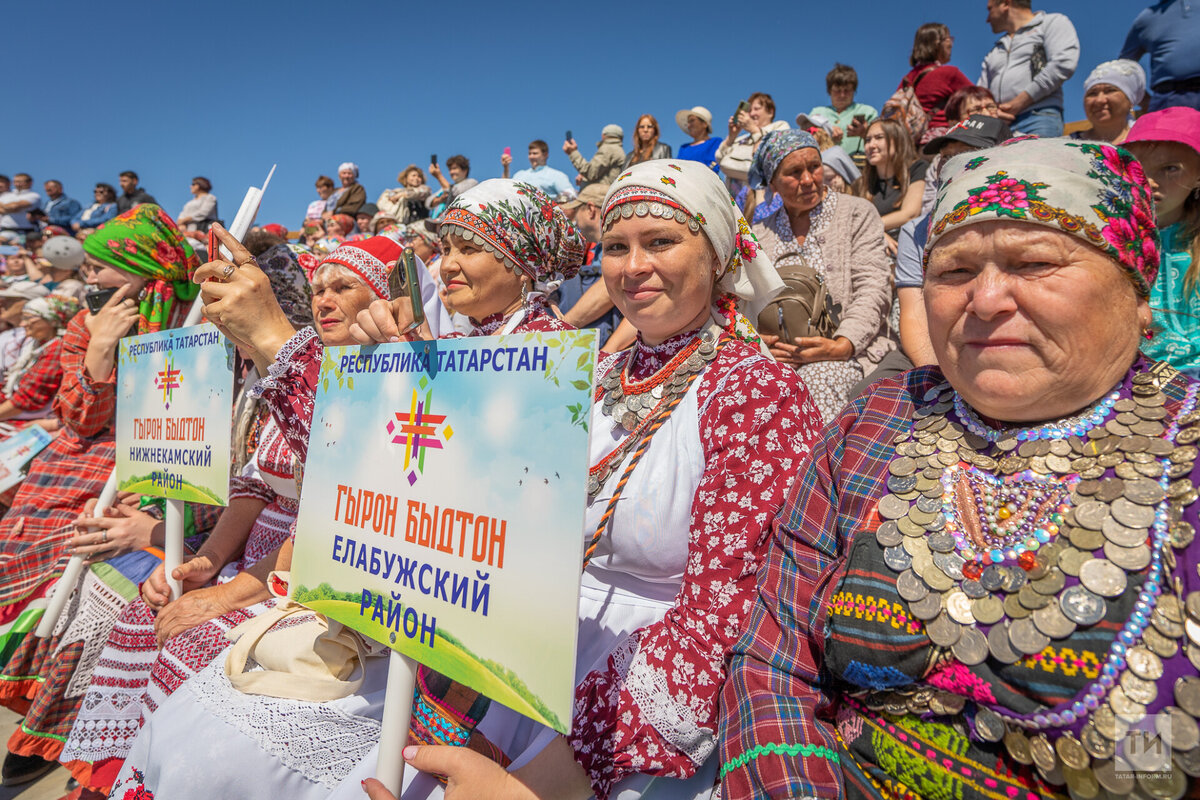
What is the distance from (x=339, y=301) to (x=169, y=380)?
2.55 feet

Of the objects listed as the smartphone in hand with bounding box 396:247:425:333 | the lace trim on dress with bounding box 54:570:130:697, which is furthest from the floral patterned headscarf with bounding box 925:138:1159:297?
the lace trim on dress with bounding box 54:570:130:697

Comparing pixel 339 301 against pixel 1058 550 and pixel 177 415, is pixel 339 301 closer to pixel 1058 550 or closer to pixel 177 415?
pixel 177 415

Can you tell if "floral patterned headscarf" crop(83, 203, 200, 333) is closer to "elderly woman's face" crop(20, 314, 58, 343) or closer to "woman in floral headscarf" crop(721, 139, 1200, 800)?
"elderly woman's face" crop(20, 314, 58, 343)

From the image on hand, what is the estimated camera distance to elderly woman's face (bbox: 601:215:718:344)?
188 cm

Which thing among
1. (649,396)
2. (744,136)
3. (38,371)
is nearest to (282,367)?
(649,396)

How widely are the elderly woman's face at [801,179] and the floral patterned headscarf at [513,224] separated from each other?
67.7 inches

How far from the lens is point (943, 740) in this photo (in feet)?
3.75

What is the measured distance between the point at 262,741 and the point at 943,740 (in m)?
1.70

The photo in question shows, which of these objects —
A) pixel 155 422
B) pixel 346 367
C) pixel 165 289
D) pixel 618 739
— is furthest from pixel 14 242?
pixel 618 739

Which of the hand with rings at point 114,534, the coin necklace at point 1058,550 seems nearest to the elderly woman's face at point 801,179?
the coin necklace at point 1058,550

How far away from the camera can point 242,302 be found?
228 cm

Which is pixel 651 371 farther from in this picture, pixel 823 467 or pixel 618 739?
pixel 618 739

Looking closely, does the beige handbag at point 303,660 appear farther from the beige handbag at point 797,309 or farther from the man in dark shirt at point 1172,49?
the man in dark shirt at point 1172,49

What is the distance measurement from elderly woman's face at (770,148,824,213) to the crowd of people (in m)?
0.61
